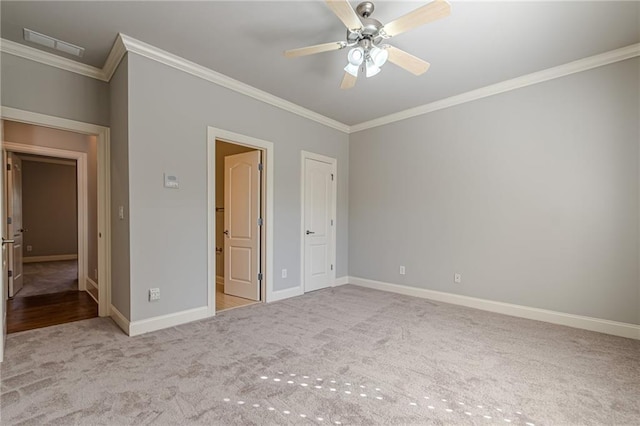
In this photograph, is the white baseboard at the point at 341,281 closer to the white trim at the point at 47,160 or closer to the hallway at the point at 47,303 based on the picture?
the hallway at the point at 47,303

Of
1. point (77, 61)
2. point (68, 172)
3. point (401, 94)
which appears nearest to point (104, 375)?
point (77, 61)

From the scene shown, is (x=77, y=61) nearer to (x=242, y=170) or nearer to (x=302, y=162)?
(x=242, y=170)

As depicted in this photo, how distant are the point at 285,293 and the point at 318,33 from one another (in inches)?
128

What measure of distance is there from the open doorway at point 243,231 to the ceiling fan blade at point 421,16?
8.07 feet

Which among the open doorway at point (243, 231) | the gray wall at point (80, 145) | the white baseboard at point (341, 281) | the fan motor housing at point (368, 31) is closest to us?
the fan motor housing at point (368, 31)

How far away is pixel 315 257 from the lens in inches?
190

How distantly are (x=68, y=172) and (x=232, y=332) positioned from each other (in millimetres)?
8416

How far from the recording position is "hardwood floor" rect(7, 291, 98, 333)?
317 centimetres

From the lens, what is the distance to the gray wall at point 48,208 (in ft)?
25.3

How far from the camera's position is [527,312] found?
3.50 metres

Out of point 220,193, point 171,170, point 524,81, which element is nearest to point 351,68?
point 171,170

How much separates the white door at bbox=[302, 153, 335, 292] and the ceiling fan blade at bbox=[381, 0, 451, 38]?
105 inches

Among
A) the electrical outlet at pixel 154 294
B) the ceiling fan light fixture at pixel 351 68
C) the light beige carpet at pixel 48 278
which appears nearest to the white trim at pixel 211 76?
the ceiling fan light fixture at pixel 351 68

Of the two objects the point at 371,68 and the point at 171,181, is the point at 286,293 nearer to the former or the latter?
the point at 171,181
